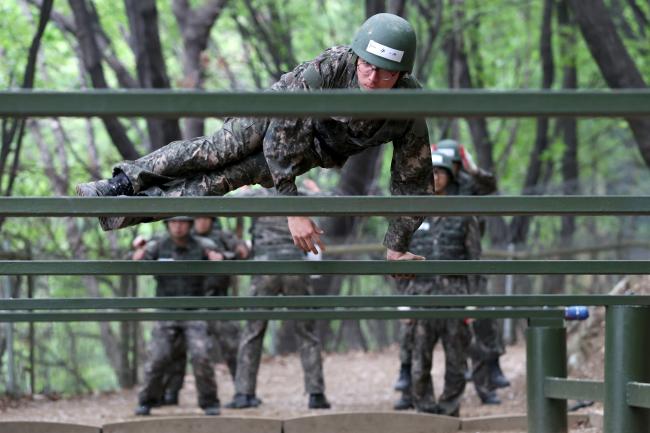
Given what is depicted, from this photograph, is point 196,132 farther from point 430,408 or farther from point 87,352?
point 430,408

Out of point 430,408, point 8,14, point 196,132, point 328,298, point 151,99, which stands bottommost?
point 430,408

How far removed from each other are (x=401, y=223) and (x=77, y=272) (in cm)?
160

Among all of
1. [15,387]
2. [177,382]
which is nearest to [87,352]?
[15,387]

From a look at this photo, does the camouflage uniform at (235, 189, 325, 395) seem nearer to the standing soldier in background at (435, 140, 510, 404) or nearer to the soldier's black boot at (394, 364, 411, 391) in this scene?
the soldier's black boot at (394, 364, 411, 391)

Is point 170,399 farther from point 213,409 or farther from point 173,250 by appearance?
point 173,250

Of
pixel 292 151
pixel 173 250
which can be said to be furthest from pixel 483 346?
pixel 292 151

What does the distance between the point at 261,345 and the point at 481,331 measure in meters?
2.17

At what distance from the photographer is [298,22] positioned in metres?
23.0

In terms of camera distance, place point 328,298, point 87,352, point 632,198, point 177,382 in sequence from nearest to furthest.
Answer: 1. point 632,198
2. point 328,298
3. point 177,382
4. point 87,352

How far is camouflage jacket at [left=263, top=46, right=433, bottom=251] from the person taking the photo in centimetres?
563

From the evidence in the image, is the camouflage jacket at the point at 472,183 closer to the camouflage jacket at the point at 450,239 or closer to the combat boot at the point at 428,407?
the camouflage jacket at the point at 450,239

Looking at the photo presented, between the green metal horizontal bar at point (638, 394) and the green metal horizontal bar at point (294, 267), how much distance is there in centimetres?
46

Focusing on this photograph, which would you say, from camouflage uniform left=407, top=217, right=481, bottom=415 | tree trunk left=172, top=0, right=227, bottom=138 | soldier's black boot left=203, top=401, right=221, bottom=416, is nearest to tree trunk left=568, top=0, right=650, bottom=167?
camouflage uniform left=407, top=217, right=481, bottom=415

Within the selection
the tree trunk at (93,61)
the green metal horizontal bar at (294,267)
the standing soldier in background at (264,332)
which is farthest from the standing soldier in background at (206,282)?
the green metal horizontal bar at (294,267)
